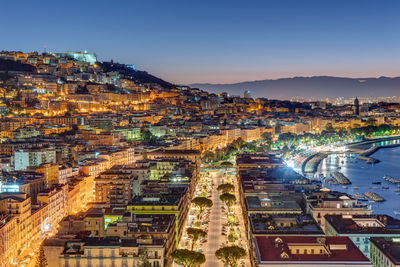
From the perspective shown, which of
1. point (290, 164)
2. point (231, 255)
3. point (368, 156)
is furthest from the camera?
point (368, 156)

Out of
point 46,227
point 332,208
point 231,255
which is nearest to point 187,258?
point 231,255

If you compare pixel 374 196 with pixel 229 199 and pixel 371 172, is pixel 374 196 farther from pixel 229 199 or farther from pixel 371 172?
pixel 371 172

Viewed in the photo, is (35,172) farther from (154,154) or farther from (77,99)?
(77,99)

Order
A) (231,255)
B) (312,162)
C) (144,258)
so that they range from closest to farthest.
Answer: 1. (144,258)
2. (231,255)
3. (312,162)

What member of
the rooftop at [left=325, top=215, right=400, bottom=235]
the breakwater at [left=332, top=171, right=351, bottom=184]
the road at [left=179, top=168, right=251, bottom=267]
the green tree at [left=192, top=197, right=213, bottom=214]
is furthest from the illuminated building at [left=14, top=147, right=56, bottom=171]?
the breakwater at [left=332, top=171, right=351, bottom=184]

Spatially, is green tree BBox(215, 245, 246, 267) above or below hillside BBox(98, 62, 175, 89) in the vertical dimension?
below

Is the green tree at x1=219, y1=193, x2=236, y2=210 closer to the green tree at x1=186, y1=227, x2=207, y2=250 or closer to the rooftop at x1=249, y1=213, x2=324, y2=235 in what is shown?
the green tree at x1=186, y1=227, x2=207, y2=250
